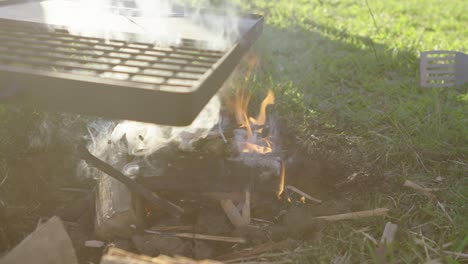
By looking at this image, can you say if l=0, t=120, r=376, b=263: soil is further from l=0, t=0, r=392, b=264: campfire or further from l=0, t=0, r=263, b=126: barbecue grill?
l=0, t=0, r=263, b=126: barbecue grill

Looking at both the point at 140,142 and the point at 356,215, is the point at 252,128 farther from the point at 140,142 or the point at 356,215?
the point at 356,215

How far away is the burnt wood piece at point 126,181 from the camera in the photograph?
2504 mm

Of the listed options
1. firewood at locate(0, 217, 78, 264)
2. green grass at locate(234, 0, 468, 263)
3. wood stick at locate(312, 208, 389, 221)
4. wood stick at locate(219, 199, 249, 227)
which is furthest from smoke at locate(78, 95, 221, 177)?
wood stick at locate(312, 208, 389, 221)

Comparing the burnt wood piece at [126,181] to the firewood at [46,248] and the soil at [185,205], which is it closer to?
the soil at [185,205]

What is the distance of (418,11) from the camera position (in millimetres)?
7543

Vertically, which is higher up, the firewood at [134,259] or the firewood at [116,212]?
the firewood at [116,212]

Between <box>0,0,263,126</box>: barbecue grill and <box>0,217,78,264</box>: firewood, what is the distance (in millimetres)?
743

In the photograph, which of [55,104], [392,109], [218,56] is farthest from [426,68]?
[55,104]

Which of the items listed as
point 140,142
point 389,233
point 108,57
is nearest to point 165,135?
point 140,142

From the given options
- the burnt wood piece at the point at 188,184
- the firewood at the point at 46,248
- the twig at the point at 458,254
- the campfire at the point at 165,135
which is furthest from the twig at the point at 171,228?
the twig at the point at 458,254

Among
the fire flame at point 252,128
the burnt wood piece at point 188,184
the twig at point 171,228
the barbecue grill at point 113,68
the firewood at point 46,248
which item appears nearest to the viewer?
the barbecue grill at point 113,68

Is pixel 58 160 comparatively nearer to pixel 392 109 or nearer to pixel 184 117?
pixel 184 117

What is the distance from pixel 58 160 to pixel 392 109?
2.78 meters

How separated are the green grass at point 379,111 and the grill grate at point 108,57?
1.18 metres
